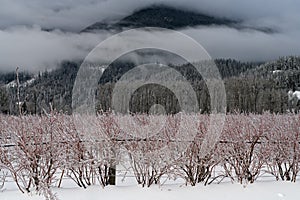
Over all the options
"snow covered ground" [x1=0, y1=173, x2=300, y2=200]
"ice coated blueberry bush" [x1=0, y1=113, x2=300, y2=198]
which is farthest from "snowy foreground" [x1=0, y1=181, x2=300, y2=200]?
"ice coated blueberry bush" [x1=0, y1=113, x2=300, y2=198]

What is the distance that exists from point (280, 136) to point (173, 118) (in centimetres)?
235

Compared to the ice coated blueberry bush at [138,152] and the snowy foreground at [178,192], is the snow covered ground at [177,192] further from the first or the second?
the ice coated blueberry bush at [138,152]

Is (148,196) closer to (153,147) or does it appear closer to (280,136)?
(153,147)

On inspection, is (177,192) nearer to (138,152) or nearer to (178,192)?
(178,192)

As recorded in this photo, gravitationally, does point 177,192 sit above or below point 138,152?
below

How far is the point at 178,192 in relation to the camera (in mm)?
6867

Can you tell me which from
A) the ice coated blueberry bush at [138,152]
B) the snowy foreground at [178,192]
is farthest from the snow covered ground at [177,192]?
the ice coated blueberry bush at [138,152]

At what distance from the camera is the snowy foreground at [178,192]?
21.5 ft

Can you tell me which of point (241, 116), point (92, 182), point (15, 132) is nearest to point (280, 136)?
→ point (241, 116)

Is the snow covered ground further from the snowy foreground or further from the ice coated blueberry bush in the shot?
the ice coated blueberry bush

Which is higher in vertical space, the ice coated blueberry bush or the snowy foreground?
the ice coated blueberry bush

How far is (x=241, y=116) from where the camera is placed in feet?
28.1

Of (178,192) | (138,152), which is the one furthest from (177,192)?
(138,152)

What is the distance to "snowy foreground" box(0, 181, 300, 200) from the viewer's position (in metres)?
6.55
